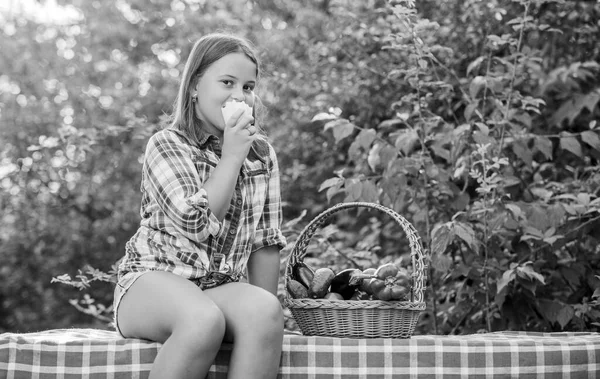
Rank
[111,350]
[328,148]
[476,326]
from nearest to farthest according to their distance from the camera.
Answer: [111,350] → [476,326] → [328,148]

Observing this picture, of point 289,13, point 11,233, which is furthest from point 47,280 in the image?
point 289,13

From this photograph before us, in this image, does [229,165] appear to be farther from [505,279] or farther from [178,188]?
[505,279]

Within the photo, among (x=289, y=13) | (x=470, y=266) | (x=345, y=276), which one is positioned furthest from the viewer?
(x=289, y=13)

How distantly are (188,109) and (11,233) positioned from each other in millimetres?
5255

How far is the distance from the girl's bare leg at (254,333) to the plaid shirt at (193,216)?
0.22 meters

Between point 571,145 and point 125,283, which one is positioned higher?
point 571,145

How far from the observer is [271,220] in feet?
8.31

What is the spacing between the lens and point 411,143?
9.89ft

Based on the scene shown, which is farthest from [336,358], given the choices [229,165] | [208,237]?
[229,165]

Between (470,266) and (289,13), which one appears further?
(289,13)

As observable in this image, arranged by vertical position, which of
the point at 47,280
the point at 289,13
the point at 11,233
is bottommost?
the point at 47,280

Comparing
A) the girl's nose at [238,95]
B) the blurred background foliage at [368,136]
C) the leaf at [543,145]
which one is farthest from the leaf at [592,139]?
the girl's nose at [238,95]

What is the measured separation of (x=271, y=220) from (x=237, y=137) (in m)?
0.42

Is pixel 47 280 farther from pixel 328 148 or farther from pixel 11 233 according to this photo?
pixel 328 148
